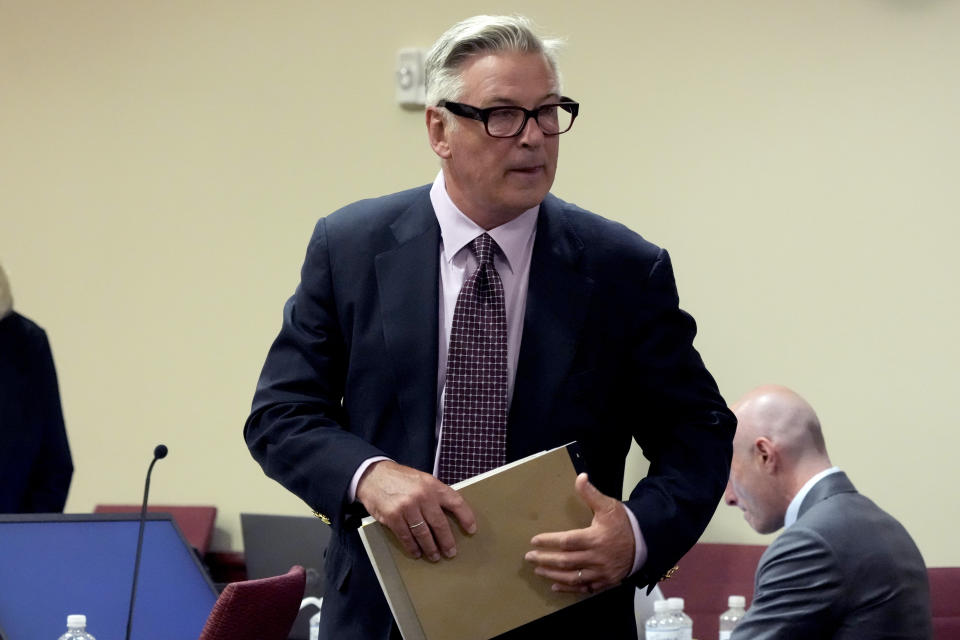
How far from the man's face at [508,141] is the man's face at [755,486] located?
198cm

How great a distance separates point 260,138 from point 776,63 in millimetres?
1960

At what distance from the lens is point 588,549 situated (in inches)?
60.3

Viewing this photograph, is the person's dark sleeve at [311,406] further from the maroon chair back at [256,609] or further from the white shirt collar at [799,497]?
the white shirt collar at [799,497]

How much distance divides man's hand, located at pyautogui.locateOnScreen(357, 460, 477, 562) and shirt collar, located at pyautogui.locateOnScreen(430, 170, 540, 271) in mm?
355

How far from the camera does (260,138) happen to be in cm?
501

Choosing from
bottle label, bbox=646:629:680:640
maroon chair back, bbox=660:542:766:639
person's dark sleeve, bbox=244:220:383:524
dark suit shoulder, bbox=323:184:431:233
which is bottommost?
maroon chair back, bbox=660:542:766:639

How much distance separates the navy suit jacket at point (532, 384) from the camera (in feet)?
5.40

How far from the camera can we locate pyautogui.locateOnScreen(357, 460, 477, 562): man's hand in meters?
1.48

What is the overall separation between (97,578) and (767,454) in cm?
177

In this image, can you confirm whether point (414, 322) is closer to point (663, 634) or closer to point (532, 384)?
point (532, 384)

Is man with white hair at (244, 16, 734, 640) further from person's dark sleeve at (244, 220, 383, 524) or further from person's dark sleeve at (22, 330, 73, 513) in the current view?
person's dark sleeve at (22, 330, 73, 513)

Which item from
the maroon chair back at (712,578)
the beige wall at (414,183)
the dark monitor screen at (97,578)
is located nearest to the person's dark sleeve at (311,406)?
the dark monitor screen at (97,578)

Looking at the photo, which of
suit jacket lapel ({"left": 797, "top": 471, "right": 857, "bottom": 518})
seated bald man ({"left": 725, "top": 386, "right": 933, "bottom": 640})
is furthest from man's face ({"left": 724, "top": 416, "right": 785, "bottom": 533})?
seated bald man ({"left": 725, "top": 386, "right": 933, "bottom": 640})

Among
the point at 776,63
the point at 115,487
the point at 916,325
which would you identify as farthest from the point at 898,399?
the point at 115,487
